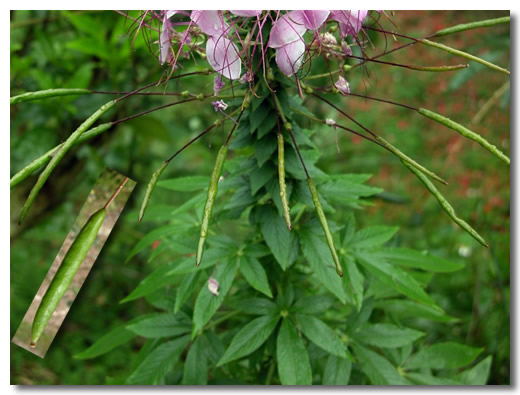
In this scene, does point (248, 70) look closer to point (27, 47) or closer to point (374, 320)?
point (374, 320)

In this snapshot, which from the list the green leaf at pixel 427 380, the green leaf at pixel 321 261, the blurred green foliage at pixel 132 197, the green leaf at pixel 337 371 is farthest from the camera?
the blurred green foliage at pixel 132 197

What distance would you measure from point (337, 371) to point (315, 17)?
629 millimetres

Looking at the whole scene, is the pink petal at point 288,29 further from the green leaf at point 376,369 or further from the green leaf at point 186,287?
the green leaf at point 376,369

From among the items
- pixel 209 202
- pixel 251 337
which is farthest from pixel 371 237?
Result: pixel 209 202

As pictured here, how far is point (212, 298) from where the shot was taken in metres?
0.83

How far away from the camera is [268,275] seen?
918 millimetres

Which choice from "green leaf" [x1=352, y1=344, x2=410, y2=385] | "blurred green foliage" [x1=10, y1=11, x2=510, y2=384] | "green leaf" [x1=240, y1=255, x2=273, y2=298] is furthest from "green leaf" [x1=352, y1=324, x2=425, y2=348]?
"blurred green foliage" [x1=10, y1=11, x2=510, y2=384]

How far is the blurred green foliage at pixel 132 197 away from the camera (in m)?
1.30

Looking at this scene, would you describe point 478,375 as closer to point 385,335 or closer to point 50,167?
point 385,335

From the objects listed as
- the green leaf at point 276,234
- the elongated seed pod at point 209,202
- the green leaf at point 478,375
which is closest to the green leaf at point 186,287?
the green leaf at point 276,234

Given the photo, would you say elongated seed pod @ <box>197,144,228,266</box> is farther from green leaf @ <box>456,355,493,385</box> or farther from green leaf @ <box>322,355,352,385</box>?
green leaf @ <box>456,355,493,385</box>

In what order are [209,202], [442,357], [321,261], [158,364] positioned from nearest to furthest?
[209,202] < [321,261] < [158,364] < [442,357]

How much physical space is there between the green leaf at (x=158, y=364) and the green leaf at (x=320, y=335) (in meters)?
0.24

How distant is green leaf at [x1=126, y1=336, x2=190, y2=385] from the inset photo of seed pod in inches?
11.9
